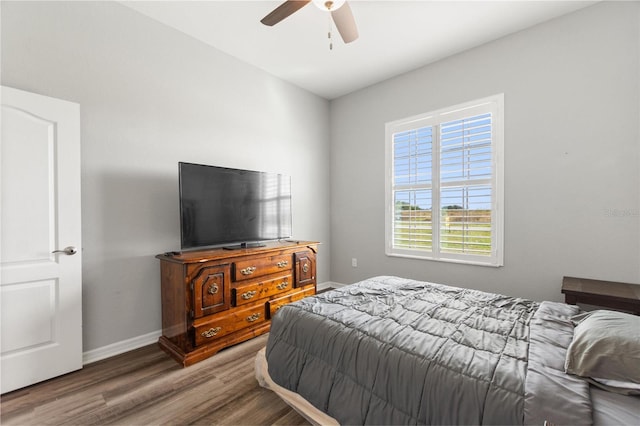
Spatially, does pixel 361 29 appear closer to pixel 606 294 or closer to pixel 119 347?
pixel 606 294

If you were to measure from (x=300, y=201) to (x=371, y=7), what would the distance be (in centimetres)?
244

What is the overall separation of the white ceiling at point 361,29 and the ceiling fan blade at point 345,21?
1.42ft

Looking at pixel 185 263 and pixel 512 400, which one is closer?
pixel 512 400

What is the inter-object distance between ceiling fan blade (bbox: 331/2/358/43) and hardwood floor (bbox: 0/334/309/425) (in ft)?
8.81

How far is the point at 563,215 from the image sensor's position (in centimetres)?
261

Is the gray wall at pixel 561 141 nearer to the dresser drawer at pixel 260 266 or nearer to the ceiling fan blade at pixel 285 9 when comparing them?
the dresser drawer at pixel 260 266

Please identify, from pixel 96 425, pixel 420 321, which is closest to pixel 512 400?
pixel 420 321

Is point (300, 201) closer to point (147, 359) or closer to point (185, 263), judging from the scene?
point (185, 263)

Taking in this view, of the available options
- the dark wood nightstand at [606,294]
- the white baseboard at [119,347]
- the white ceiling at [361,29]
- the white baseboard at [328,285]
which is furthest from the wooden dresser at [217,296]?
the dark wood nightstand at [606,294]

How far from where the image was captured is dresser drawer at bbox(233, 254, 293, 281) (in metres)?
2.58

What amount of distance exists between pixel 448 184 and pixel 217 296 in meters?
2.80

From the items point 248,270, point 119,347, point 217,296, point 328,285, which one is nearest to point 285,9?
point 248,270

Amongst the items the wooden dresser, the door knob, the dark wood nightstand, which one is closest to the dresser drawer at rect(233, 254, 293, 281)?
the wooden dresser

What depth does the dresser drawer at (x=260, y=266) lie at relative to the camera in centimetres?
258
